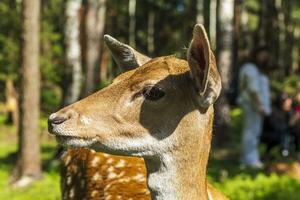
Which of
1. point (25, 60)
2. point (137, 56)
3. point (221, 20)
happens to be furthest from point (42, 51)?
point (137, 56)

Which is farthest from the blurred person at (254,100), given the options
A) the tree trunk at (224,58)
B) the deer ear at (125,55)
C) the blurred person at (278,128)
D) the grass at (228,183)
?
the deer ear at (125,55)

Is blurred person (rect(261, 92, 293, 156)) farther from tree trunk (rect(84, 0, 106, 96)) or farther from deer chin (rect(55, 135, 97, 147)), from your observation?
deer chin (rect(55, 135, 97, 147))

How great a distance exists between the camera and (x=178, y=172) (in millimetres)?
3766

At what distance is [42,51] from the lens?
28625mm

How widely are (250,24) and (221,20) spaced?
38.7 m

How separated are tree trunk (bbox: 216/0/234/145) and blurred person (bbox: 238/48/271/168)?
275 cm

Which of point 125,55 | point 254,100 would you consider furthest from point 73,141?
point 254,100

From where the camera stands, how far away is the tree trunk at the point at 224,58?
14.6 meters

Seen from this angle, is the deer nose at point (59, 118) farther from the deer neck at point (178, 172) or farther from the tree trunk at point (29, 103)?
the tree trunk at point (29, 103)

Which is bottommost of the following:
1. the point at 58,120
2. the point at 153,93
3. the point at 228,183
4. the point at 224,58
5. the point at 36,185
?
the point at 36,185

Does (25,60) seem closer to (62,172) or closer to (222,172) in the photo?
(222,172)

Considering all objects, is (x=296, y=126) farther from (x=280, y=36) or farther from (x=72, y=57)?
(x=280, y=36)

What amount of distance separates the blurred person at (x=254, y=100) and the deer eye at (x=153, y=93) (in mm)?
7159

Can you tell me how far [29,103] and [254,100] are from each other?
142 inches
